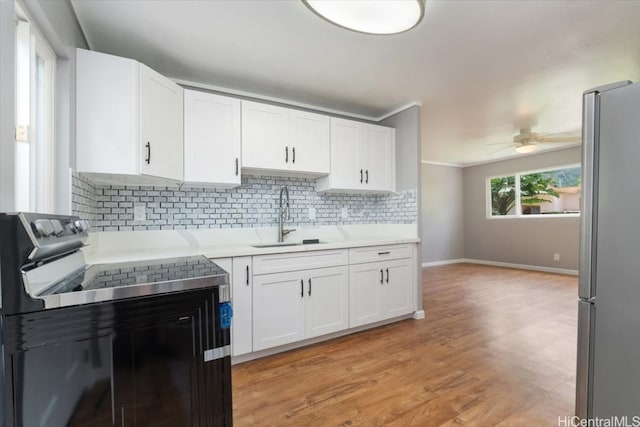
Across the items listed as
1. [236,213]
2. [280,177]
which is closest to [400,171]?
[280,177]

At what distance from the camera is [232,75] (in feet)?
8.23

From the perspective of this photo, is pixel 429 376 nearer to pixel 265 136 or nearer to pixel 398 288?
pixel 398 288

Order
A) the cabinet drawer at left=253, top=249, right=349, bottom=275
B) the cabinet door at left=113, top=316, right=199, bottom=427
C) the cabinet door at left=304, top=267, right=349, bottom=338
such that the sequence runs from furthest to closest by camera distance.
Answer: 1. the cabinet door at left=304, top=267, right=349, bottom=338
2. the cabinet drawer at left=253, top=249, right=349, bottom=275
3. the cabinet door at left=113, top=316, right=199, bottom=427

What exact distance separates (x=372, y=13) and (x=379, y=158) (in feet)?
6.13

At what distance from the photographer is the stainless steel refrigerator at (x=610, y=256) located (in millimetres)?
1090

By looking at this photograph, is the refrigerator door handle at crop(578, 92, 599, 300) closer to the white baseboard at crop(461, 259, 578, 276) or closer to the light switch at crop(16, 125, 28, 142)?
the light switch at crop(16, 125, 28, 142)

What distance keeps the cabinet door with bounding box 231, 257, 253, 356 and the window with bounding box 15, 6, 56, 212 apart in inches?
44.8

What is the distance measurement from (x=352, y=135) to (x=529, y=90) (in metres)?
1.82

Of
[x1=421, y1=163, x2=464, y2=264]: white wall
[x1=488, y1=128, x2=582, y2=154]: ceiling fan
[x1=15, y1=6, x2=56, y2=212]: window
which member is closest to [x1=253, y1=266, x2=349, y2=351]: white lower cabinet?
[x1=15, y1=6, x2=56, y2=212]: window

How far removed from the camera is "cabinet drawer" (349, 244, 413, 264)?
270 centimetres

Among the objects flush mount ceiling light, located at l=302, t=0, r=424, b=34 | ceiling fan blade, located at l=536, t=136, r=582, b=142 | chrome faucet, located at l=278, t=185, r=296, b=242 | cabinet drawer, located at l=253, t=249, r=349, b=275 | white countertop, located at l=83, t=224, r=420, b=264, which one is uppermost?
ceiling fan blade, located at l=536, t=136, r=582, b=142

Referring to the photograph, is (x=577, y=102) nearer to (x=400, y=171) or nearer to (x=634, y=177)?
(x=400, y=171)

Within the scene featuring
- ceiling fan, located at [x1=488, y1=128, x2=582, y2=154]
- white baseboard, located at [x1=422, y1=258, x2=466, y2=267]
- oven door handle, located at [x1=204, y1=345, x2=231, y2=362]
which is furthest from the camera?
white baseboard, located at [x1=422, y1=258, x2=466, y2=267]

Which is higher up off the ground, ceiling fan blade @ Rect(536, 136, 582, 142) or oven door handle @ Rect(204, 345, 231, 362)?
ceiling fan blade @ Rect(536, 136, 582, 142)
